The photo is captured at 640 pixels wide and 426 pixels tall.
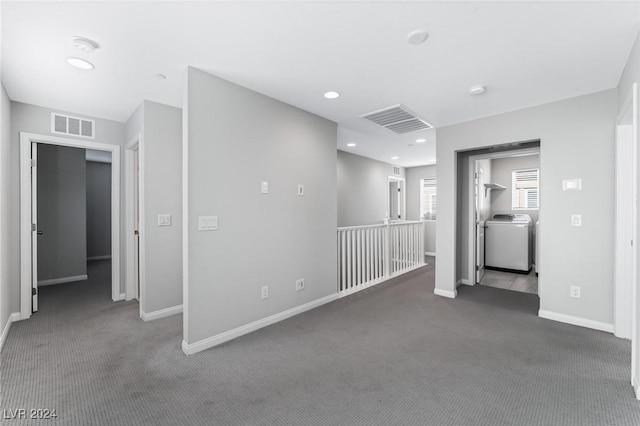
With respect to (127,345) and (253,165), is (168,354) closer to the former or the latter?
(127,345)

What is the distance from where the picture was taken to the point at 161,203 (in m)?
3.44

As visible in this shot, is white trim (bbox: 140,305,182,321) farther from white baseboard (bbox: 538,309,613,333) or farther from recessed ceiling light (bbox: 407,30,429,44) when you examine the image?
white baseboard (bbox: 538,309,613,333)

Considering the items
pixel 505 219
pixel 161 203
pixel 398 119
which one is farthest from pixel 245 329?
pixel 505 219

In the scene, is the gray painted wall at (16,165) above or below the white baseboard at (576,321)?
above

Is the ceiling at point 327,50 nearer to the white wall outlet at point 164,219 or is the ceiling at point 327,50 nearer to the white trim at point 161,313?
the white wall outlet at point 164,219

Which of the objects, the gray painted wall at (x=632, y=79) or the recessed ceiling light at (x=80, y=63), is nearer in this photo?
the gray painted wall at (x=632, y=79)

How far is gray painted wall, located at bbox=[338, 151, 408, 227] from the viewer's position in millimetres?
6266

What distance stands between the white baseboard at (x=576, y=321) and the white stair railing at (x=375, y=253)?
7.49ft

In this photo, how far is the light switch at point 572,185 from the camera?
312 cm

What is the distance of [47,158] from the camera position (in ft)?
16.3

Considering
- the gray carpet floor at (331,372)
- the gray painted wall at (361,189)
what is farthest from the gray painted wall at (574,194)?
the gray painted wall at (361,189)

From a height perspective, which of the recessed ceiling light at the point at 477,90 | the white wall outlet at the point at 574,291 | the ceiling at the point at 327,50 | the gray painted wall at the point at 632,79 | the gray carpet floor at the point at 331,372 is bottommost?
the gray carpet floor at the point at 331,372

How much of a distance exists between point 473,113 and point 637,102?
1.76 meters

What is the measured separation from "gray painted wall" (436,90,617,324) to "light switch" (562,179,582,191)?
0.13ft
